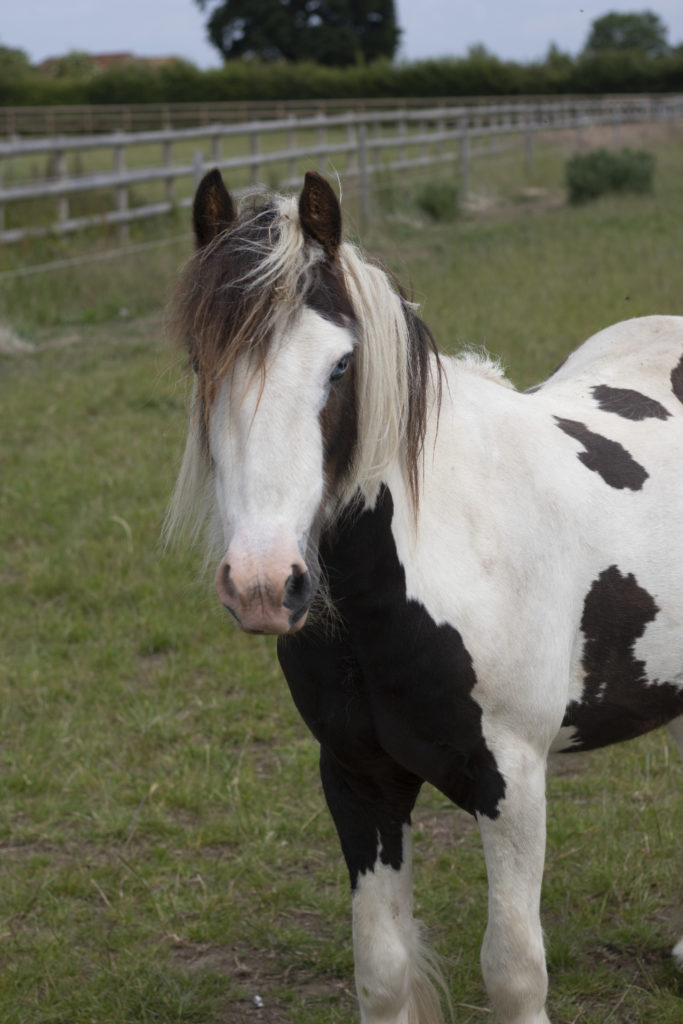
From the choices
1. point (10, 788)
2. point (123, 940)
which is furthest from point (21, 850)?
point (123, 940)

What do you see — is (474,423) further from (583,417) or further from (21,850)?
(21,850)

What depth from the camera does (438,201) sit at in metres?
15.3

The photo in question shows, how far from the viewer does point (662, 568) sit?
2.32 meters

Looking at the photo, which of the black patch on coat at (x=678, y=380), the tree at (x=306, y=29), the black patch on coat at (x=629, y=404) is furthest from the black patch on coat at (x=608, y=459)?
the tree at (x=306, y=29)

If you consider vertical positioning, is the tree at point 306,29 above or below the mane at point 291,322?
above

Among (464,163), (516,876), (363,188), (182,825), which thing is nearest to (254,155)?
(363,188)

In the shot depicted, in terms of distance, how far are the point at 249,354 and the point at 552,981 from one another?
5.96 feet

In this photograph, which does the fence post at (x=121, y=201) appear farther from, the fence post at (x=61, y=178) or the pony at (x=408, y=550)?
the pony at (x=408, y=550)

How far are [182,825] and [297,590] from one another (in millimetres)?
1983

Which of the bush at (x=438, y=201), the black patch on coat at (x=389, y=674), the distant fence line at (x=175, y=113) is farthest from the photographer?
the distant fence line at (x=175, y=113)

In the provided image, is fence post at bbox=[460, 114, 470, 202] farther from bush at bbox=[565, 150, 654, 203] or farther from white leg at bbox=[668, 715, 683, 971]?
white leg at bbox=[668, 715, 683, 971]

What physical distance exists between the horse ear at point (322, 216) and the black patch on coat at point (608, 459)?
0.76m

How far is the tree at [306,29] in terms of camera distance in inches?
2154

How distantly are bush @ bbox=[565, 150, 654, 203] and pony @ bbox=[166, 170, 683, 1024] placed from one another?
612 inches
